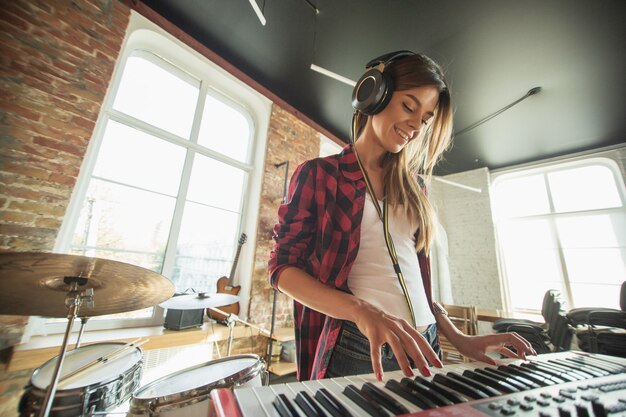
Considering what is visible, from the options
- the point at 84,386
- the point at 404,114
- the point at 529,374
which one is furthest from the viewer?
the point at 84,386

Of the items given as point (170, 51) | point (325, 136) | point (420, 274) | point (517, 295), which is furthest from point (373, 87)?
point (517, 295)

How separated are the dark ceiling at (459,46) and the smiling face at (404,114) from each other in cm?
269

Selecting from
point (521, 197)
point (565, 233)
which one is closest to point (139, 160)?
point (521, 197)

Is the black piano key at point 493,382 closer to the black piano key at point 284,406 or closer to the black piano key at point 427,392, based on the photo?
the black piano key at point 427,392

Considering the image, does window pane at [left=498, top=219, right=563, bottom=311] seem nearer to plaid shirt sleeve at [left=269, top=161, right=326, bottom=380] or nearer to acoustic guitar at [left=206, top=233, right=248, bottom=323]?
acoustic guitar at [left=206, top=233, right=248, bottom=323]

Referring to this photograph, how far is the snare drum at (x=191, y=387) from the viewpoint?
100cm

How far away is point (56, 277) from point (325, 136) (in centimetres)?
478

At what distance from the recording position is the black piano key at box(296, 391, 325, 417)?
35 centimetres

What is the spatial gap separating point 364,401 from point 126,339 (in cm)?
277

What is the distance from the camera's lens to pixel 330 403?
0.39m

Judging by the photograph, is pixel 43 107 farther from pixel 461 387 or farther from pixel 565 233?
pixel 565 233

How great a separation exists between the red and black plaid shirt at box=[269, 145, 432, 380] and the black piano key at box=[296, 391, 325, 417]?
396 mm

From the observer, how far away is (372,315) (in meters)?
0.55

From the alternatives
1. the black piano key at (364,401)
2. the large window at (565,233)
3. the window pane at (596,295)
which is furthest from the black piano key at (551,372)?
the window pane at (596,295)
